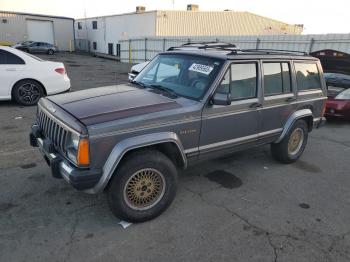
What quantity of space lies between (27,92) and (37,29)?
1386 inches

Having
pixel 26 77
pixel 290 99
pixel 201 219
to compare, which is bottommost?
pixel 201 219

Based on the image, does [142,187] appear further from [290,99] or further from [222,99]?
[290,99]

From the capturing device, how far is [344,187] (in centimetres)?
445

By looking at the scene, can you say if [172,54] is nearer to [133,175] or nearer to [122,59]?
[133,175]

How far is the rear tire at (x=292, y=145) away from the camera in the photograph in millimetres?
4918

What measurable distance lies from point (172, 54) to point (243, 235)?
2.65m

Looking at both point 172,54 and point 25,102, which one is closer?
point 172,54

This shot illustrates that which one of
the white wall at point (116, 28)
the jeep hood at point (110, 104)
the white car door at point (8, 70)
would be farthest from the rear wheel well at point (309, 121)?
the white wall at point (116, 28)

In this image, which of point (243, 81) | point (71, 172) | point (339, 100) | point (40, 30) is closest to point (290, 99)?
point (243, 81)

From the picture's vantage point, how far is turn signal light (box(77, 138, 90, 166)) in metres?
2.82

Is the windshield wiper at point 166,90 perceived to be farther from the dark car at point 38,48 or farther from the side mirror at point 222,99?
the dark car at point 38,48

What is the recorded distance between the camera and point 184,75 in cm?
396

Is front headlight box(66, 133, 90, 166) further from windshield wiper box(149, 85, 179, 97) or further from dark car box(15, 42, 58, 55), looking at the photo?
dark car box(15, 42, 58, 55)

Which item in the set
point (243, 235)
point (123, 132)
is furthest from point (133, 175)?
point (243, 235)
